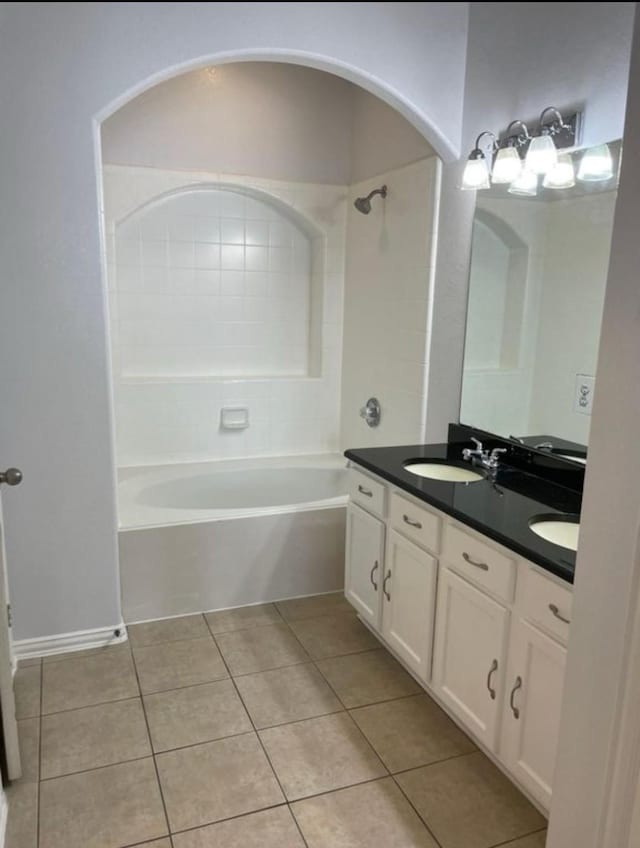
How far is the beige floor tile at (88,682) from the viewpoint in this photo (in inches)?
89.4

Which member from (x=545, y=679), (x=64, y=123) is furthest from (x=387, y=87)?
(x=545, y=679)

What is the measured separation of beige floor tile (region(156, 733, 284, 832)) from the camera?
1.79 metres

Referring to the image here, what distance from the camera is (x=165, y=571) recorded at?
9.26 feet

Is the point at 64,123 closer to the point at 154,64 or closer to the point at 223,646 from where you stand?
the point at 154,64

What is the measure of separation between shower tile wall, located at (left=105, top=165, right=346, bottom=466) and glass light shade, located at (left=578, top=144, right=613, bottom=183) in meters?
1.80

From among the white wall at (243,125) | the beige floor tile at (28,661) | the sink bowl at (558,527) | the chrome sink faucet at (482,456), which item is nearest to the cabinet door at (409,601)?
the sink bowl at (558,527)

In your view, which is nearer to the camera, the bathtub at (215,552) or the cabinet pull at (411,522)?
the cabinet pull at (411,522)

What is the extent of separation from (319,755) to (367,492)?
96 cm

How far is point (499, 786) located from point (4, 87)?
8.99ft

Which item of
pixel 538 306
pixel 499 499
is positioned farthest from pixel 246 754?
pixel 538 306

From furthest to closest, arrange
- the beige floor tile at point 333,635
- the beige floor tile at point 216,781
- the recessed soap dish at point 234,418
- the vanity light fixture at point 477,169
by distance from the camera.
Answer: the recessed soap dish at point 234,418
the beige floor tile at point 333,635
the vanity light fixture at point 477,169
the beige floor tile at point 216,781

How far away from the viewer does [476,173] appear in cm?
252

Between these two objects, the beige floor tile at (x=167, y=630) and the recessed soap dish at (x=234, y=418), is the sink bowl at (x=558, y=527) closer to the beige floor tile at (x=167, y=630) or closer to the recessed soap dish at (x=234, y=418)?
the beige floor tile at (x=167, y=630)

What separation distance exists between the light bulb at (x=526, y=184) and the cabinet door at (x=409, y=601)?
54.3 inches
